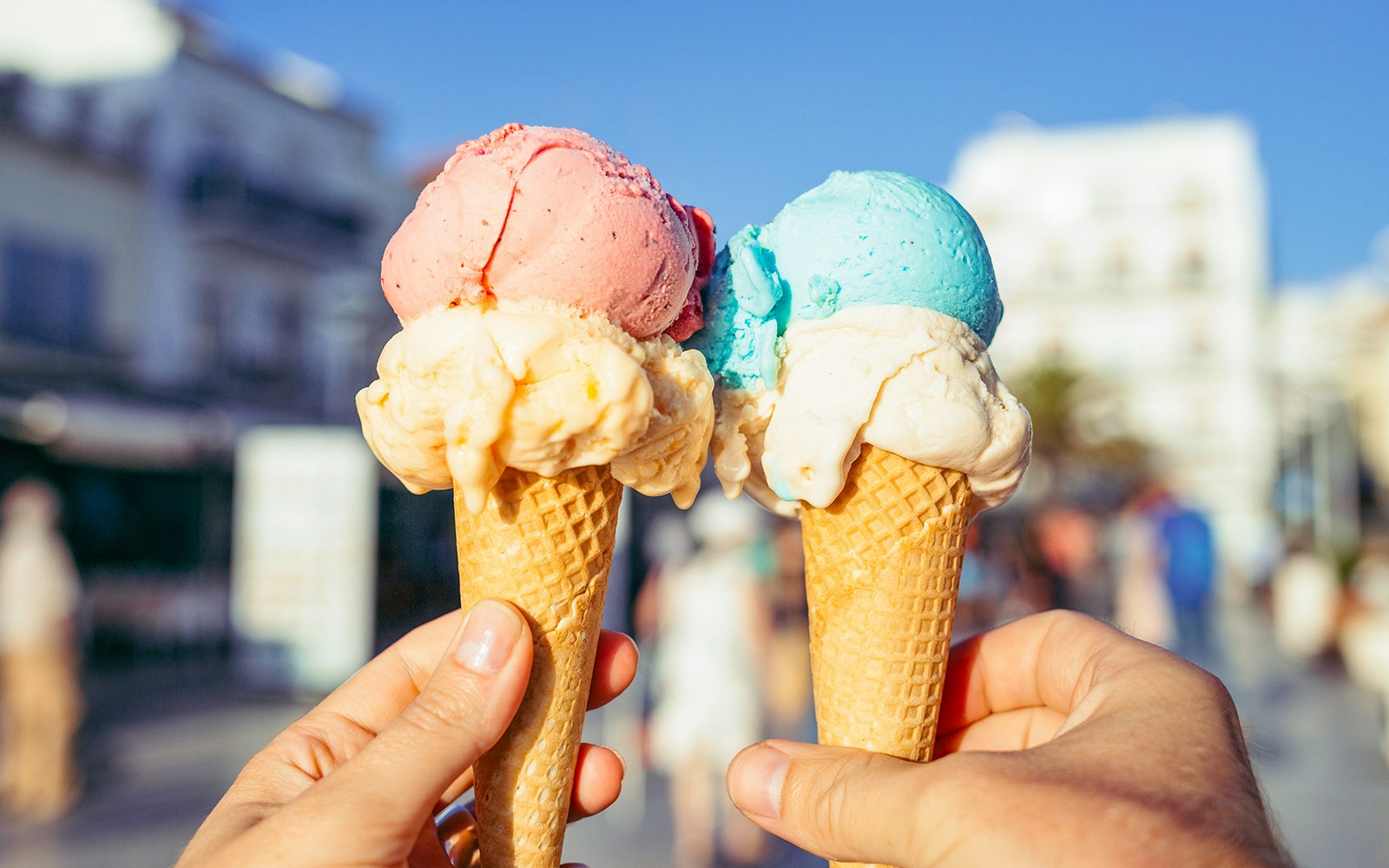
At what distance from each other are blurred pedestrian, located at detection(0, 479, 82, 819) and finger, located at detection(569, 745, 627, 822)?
5478mm

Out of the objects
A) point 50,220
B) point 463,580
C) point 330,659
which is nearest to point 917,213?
point 463,580

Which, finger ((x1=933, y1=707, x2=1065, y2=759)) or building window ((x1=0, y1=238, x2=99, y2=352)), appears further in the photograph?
building window ((x1=0, y1=238, x2=99, y2=352))

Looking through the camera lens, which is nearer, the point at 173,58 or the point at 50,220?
the point at 50,220

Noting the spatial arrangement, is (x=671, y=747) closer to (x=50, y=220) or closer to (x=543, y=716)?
(x=543, y=716)

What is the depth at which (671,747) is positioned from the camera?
5.34 metres

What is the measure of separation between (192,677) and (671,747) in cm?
734

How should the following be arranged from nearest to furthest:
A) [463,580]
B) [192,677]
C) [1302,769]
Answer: [463,580] → [1302,769] → [192,677]

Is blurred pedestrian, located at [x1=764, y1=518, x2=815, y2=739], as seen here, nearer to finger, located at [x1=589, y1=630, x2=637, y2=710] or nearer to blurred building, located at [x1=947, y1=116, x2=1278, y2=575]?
finger, located at [x1=589, y1=630, x2=637, y2=710]

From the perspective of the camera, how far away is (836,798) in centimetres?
141

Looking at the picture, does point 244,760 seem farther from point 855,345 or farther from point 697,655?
point 855,345

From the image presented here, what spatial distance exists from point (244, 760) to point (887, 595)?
20.2ft

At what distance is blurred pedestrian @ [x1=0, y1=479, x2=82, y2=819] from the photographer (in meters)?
5.91

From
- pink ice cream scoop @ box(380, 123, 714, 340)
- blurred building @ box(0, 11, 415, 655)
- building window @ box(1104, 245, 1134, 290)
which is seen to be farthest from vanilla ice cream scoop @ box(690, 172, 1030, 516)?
building window @ box(1104, 245, 1134, 290)

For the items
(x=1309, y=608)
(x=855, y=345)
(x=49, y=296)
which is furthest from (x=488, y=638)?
(x=49, y=296)
